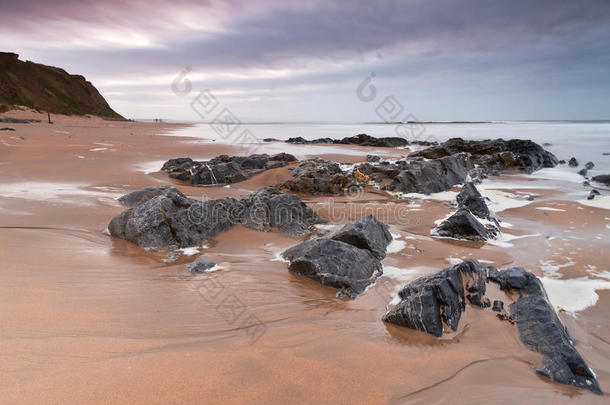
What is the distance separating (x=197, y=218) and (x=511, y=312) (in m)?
4.06

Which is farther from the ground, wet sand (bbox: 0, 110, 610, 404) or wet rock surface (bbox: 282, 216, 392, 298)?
wet rock surface (bbox: 282, 216, 392, 298)

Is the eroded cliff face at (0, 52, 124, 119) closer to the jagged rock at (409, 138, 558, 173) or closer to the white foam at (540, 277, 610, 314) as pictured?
the jagged rock at (409, 138, 558, 173)

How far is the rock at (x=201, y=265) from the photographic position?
4.07 meters

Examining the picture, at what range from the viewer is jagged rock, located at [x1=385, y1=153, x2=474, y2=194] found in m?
10.1

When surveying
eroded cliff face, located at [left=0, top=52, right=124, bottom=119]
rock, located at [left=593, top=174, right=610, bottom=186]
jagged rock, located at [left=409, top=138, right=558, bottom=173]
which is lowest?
rock, located at [left=593, top=174, right=610, bottom=186]

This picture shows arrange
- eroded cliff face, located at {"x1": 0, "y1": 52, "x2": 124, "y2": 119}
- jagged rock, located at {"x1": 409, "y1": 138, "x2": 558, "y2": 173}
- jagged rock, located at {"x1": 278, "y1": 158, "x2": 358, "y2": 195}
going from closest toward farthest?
jagged rock, located at {"x1": 278, "y1": 158, "x2": 358, "y2": 195}, jagged rock, located at {"x1": 409, "y1": 138, "x2": 558, "y2": 173}, eroded cliff face, located at {"x1": 0, "y1": 52, "x2": 124, "y2": 119}

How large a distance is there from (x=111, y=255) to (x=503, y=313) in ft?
14.2

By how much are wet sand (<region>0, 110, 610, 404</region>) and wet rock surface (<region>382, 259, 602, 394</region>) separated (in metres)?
0.11

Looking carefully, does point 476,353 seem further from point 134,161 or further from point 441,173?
point 134,161

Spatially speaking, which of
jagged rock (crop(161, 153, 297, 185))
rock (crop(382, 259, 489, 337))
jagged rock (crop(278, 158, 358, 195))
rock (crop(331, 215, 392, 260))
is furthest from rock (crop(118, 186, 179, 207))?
rock (crop(382, 259, 489, 337))

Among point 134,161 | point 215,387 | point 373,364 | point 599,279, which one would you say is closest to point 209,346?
point 215,387

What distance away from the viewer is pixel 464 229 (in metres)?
5.84

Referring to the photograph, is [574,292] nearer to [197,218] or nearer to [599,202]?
[197,218]

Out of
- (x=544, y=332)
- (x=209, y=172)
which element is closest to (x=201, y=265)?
(x=544, y=332)
